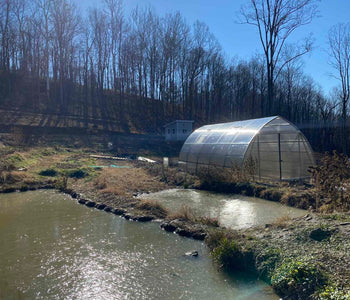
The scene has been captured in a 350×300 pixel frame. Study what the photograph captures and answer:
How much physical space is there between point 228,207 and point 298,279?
7.13 meters

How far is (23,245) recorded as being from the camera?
27.0ft

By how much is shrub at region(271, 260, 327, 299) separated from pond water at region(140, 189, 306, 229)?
11.3 feet

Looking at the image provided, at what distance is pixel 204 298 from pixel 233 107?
5640 cm

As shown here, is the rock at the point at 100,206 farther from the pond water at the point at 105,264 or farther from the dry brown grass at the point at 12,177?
the dry brown grass at the point at 12,177

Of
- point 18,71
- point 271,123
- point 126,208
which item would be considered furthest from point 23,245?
point 18,71

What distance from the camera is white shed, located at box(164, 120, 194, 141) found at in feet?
133

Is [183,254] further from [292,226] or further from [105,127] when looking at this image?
[105,127]

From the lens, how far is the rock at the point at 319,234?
246 inches

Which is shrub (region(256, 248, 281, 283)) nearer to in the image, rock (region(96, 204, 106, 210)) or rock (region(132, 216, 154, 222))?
rock (region(132, 216, 154, 222))

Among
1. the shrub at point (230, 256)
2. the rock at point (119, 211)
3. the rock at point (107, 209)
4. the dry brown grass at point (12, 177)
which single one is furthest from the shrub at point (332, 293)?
the dry brown grass at point (12, 177)

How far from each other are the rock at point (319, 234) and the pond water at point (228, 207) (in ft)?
9.41

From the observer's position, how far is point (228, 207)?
1223 cm

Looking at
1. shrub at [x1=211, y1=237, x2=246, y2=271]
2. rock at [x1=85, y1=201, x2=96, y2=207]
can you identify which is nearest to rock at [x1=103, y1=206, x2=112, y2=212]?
rock at [x1=85, y1=201, x2=96, y2=207]

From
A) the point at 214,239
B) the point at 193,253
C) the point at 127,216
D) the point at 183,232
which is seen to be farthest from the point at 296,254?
the point at 127,216
